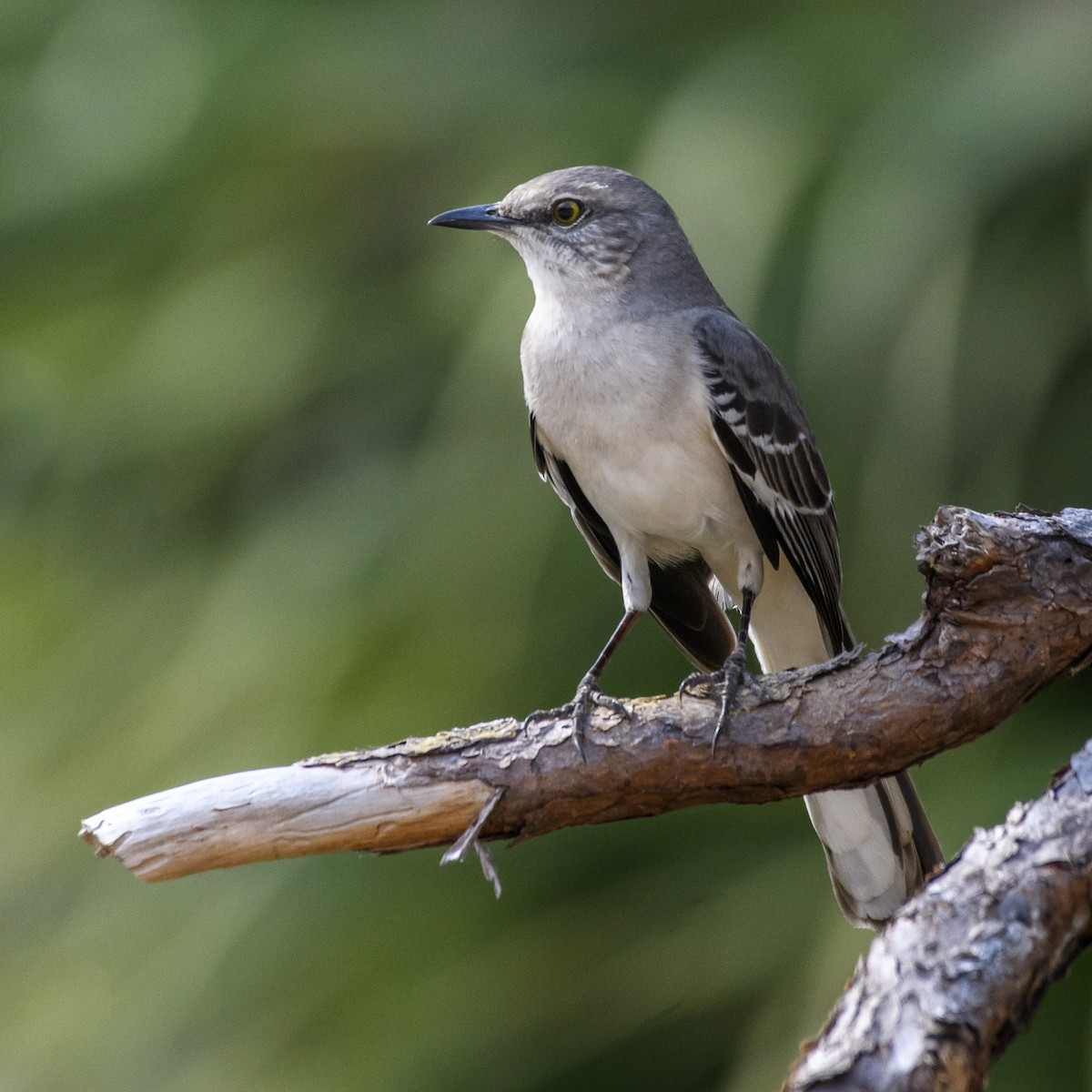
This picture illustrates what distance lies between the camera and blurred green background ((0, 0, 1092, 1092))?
3.27 meters

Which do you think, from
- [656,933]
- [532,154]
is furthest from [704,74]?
[656,933]

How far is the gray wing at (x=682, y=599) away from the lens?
9.27 ft

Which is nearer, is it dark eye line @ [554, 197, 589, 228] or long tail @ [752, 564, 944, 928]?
long tail @ [752, 564, 944, 928]

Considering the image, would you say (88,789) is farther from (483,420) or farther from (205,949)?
(483,420)

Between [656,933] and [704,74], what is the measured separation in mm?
2499

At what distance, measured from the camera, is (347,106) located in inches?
165

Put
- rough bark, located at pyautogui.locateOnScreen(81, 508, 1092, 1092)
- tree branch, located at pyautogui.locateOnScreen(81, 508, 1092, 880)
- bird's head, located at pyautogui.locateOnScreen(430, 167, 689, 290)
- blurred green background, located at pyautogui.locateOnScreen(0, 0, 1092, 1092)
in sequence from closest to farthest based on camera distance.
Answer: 1. rough bark, located at pyautogui.locateOnScreen(81, 508, 1092, 1092)
2. tree branch, located at pyautogui.locateOnScreen(81, 508, 1092, 880)
3. bird's head, located at pyautogui.locateOnScreen(430, 167, 689, 290)
4. blurred green background, located at pyautogui.locateOnScreen(0, 0, 1092, 1092)

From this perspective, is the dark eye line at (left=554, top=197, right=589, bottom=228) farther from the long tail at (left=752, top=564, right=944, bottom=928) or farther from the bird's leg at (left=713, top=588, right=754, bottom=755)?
the long tail at (left=752, top=564, right=944, bottom=928)

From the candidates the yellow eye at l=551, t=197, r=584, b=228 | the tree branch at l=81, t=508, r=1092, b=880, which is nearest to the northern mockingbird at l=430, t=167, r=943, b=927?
the yellow eye at l=551, t=197, r=584, b=228

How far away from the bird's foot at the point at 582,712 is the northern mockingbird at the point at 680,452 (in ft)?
0.84

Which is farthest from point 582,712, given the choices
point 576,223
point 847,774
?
point 576,223

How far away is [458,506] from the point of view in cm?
351

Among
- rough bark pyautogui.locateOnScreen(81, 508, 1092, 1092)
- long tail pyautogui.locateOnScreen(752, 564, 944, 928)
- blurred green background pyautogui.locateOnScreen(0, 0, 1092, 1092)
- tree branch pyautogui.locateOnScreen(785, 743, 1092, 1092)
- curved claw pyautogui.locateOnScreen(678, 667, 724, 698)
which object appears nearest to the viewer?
tree branch pyautogui.locateOnScreen(785, 743, 1092, 1092)

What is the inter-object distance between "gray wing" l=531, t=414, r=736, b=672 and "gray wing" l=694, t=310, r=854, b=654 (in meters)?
0.26
